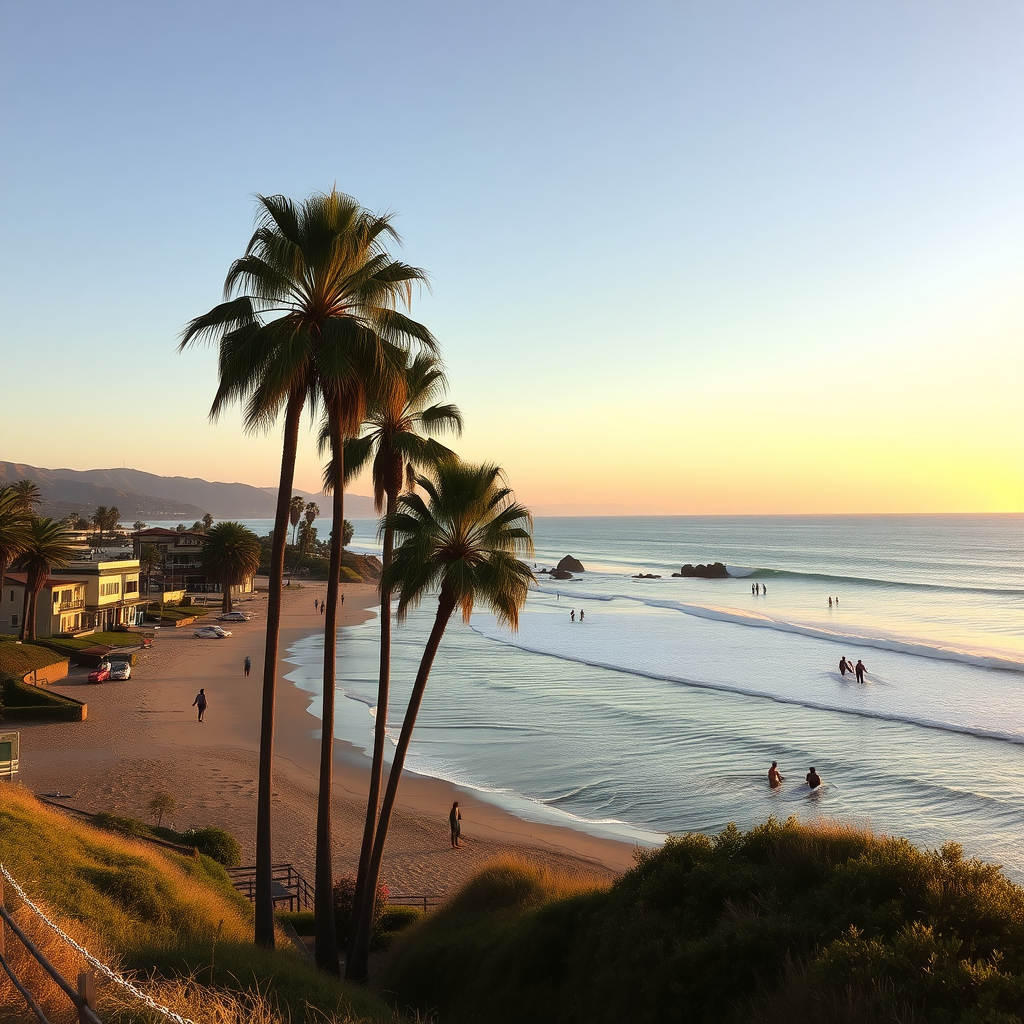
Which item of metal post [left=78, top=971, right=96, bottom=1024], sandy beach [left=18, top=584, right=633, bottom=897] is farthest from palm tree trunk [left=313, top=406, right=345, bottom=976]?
metal post [left=78, top=971, right=96, bottom=1024]

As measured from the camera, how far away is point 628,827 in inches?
939

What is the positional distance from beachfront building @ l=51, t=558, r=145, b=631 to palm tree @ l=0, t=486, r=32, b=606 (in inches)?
524

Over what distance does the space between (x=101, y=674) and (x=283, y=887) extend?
3171 cm

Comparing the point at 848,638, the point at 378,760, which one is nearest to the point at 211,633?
the point at 848,638

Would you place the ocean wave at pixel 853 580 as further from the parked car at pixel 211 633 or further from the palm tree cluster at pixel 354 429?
the palm tree cluster at pixel 354 429

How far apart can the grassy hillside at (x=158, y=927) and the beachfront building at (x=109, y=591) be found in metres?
45.8

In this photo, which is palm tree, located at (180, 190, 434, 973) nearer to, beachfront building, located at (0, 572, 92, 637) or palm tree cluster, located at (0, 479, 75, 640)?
palm tree cluster, located at (0, 479, 75, 640)

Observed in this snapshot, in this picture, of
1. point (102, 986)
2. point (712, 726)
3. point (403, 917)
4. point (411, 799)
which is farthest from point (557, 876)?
point (712, 726)

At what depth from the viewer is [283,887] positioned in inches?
703

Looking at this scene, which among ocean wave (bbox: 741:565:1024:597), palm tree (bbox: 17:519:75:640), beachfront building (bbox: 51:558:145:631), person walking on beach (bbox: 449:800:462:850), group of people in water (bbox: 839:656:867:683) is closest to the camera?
person walking on beach (bbox: 449:800:462:850)

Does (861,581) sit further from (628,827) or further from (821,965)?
(821,965)

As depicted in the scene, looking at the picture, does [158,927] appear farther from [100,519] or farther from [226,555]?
[100,519]

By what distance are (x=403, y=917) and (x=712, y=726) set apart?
2122cm

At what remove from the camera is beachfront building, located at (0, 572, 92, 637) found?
174 ft
